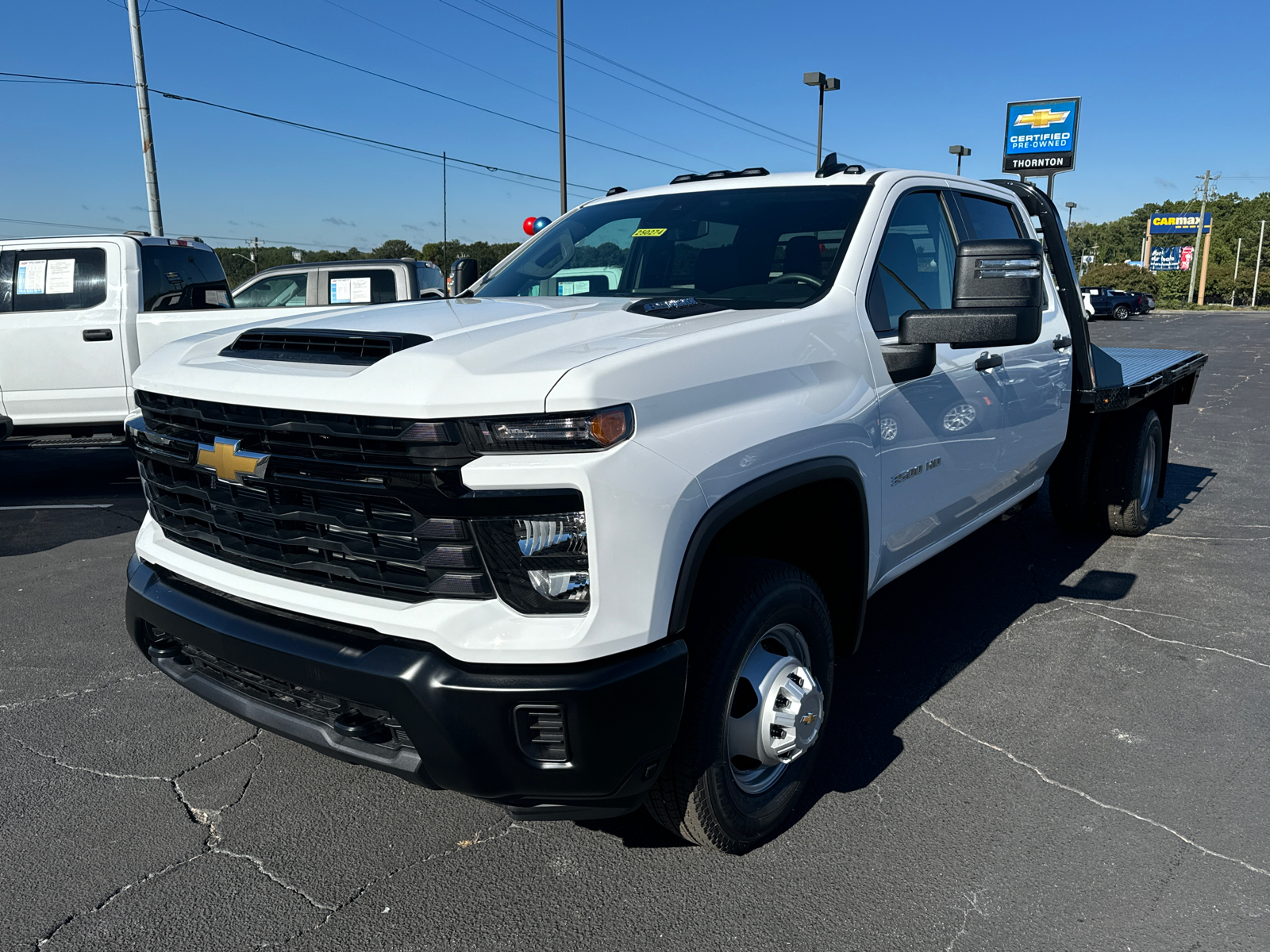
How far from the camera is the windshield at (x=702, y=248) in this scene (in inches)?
129

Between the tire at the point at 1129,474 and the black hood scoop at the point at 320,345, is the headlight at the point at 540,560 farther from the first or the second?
the tire at the point at 1129,474

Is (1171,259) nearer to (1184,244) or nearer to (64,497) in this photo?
(1184,244)

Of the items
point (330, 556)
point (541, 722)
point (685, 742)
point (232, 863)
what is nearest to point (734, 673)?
point (685, 742)

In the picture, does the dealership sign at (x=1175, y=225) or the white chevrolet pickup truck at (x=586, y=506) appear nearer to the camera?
the white chevrolet pickup truck at (x=586, y=506)

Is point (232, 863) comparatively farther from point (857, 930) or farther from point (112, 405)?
point (112, 405)

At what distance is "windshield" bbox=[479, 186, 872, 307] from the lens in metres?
3.29

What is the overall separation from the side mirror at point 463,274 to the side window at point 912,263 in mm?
2046

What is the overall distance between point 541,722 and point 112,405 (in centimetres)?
721

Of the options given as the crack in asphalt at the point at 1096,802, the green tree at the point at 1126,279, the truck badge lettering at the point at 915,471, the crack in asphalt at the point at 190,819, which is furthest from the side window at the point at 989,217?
the green tree at the point at 1126,279

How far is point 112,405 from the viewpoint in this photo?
7.93 m

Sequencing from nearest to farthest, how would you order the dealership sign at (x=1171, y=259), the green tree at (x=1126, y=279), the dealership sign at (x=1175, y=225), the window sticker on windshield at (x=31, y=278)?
the window sticker on windshield at (x=31, y=278) < the green tree at (x=1126, y=279) < the dealership sign at (x=1171, y=259) < the dealership sign at (x=1175, y=225)

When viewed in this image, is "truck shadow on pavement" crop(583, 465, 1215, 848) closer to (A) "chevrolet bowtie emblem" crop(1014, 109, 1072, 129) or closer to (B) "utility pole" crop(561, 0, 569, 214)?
(B) "utility pole" crop(561, 0, 569, 214)

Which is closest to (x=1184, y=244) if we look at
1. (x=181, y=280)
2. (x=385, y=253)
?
(x=385, y=253)

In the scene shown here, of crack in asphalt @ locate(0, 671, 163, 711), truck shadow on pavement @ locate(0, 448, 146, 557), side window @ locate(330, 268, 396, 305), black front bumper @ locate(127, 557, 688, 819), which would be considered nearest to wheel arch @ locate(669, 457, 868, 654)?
black front bumper @ locate(127, 557, 688, 819)
